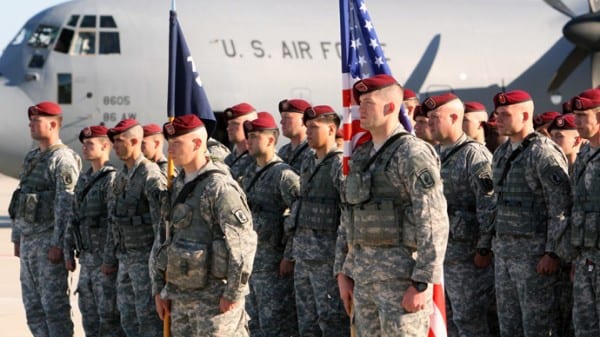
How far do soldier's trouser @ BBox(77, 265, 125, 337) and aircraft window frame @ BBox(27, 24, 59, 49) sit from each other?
8.48 metres

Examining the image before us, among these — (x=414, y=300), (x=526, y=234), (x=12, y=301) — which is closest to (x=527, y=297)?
(x=526, y=234)

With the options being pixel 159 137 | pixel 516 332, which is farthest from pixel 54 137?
pixel 516 332

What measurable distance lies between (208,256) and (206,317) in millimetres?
384

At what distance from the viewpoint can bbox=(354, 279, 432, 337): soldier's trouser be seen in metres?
6.41

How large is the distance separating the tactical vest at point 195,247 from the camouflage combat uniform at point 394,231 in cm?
85

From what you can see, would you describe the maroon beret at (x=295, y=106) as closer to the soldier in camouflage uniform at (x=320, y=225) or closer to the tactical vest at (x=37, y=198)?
the soldier in camouflage uniform at (x=320, y=225)

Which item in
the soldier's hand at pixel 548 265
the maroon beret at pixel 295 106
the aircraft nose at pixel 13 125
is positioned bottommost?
the aircraft nose at pixel 13 125

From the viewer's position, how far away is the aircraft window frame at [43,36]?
1750 cm

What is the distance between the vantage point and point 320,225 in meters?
9.24

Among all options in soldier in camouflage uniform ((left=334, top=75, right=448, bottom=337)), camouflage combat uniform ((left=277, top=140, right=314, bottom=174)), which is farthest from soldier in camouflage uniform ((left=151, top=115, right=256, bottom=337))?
camouflage combat uniform ((left=277, top=140, right=314, bottom=174))

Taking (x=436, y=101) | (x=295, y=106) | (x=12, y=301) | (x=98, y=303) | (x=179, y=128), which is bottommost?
(x=12, y=301)

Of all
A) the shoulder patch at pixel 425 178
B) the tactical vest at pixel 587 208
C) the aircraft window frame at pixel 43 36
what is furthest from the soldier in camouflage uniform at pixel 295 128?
the aircraft window frame at pixel 43 36

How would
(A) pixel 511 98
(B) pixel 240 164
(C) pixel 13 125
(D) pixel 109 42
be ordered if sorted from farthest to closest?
(D) pixel 109 42, (C) pixel 13 125, (B) pixel 240 164, (A) pixel 511 98

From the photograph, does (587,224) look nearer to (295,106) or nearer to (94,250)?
(295,106)
